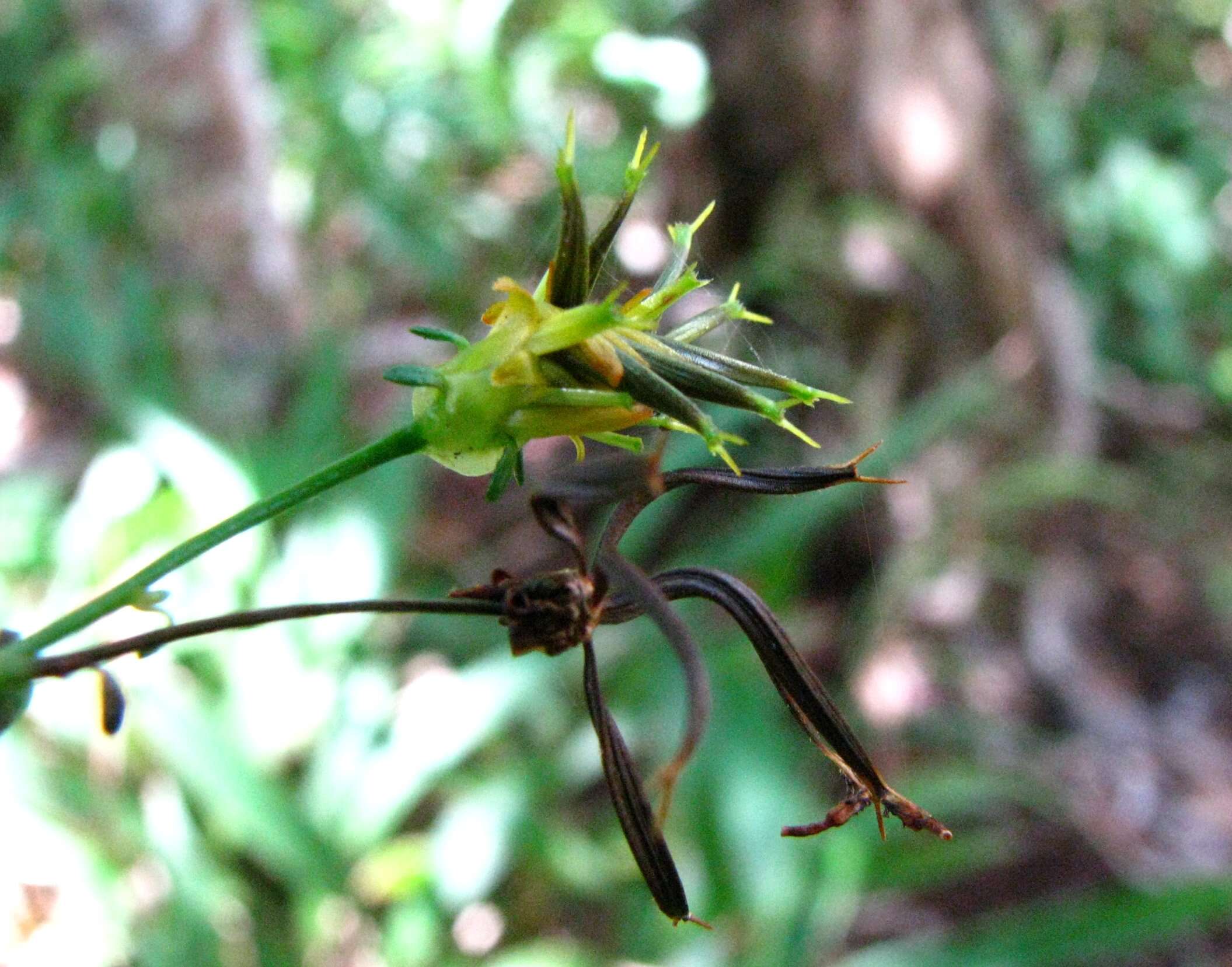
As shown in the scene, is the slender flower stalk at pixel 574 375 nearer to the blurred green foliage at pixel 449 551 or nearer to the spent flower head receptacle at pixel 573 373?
the spent flower head receptacle at pixel 573 373

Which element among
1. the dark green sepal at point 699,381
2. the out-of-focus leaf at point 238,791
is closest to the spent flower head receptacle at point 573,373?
the dark green sepal at point 699,381

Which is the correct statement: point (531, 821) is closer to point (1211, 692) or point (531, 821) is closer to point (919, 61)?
point (919, 61)

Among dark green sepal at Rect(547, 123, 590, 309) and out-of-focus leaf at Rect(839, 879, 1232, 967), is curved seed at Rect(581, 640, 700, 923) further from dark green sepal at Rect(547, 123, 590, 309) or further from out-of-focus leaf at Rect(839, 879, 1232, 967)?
out-of-focus leaf at Rect(839, 879, 1232, 967)

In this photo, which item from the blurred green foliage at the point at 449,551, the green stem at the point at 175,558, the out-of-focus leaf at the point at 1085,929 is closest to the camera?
the green stem at the point at 175,558

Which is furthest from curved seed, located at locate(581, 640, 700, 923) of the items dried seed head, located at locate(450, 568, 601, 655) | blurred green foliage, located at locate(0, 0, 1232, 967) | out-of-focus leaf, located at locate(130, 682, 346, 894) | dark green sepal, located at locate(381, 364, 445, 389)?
out-of-focus leaf, located at locate(130, 682, 346, 894)

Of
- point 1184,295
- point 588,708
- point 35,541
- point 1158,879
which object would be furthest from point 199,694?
point 1184,295

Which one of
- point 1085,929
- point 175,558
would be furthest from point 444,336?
point 1085,929
